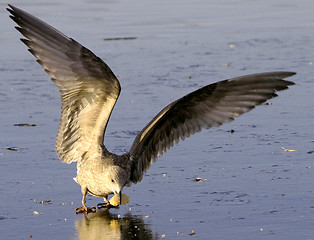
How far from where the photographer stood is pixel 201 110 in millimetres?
6188

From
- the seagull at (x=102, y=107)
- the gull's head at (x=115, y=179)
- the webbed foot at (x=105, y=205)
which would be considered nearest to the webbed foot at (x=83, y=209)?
the seagull at (x=102, y=107)

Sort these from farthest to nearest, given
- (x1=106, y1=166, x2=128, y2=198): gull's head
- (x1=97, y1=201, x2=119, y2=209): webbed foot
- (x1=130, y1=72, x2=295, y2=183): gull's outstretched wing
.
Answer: (x1=97, y1=201, x2=119, y2=209): webbed foot → (x1=130, y1=72, x2=295, y2=183): gull's outstretched wing → (x1=106, y1=166, x2=128, y2=198): gull's head

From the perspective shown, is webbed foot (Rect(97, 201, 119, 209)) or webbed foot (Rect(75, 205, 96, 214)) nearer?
webbed foot (Rect(75, 205, 96, 214))

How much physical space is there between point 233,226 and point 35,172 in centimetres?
214

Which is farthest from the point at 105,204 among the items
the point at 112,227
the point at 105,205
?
the point at 112,227

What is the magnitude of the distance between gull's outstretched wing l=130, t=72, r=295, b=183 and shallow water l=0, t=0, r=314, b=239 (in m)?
0.29

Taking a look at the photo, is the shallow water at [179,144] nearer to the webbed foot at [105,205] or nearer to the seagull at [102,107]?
the webbed foot at [105,205]

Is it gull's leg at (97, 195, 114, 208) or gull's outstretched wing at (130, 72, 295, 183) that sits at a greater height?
gull's outstretched wing at (130, 72, 295, 183)

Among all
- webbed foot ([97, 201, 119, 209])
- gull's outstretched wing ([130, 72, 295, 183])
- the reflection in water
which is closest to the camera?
the reflection in water

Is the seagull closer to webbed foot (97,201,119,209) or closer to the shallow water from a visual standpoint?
webbed foot (97,201,119,209)

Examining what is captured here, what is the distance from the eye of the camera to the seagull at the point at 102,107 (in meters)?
5.85

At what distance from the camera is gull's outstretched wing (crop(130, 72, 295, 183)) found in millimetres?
5836

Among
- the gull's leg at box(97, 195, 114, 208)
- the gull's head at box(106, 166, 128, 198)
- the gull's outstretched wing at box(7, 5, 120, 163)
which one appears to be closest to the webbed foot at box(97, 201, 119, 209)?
the gull's leg at box(97, 195, 114, 208)

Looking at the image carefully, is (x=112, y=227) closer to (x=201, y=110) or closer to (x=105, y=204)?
(x=105, y=204)
